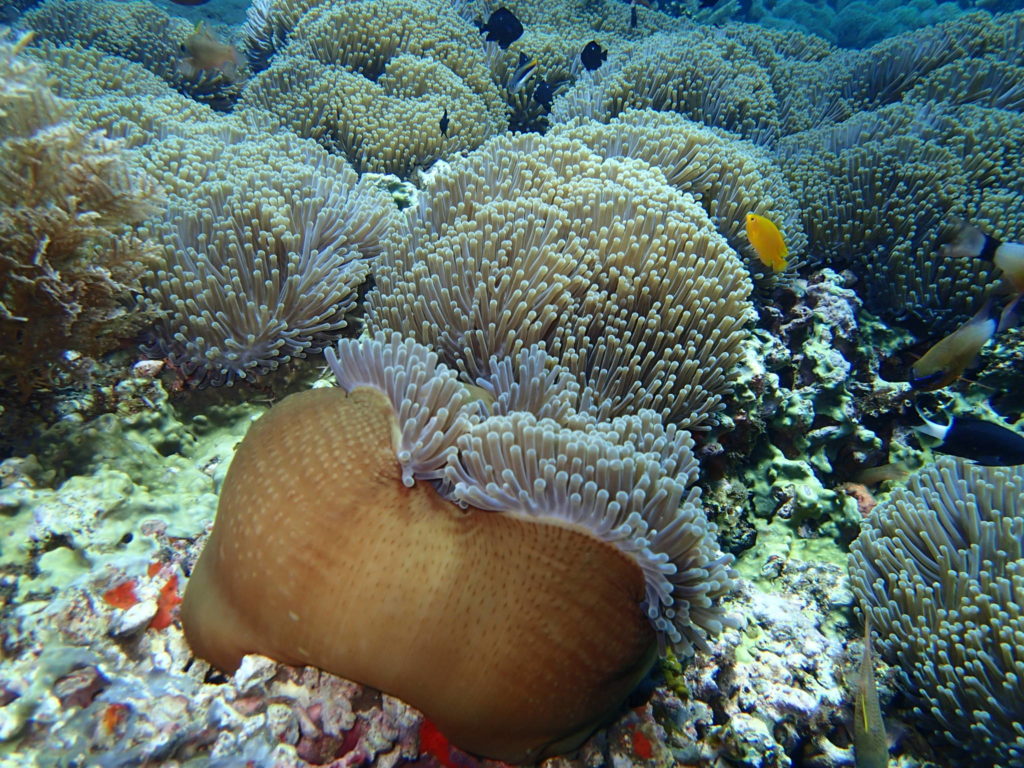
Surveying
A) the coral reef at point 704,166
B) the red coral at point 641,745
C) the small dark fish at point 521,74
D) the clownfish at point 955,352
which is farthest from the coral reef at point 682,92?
the red coral at point 641,745

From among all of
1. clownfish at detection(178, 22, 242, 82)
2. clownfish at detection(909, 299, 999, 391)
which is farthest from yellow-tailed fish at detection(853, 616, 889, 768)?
clownfish at detection(178, 22, 242, 82)

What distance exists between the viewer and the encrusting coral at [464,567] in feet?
5.15

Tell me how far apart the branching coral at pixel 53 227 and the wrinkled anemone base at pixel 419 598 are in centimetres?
88

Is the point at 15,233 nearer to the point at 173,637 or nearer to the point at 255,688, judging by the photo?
the point at 173,637

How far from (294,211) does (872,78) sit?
5953mm

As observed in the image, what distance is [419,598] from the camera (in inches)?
61.7

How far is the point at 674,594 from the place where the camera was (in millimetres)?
1767

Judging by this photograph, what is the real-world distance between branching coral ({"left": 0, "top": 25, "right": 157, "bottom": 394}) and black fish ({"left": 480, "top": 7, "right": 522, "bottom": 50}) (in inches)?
174

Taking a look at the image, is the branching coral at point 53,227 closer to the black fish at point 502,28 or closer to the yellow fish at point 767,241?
the yellow fish at point 767,241

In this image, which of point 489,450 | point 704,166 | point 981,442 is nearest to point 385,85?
point 704,166

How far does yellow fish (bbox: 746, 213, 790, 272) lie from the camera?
306 centimetres

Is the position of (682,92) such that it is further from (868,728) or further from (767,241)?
(868,728)

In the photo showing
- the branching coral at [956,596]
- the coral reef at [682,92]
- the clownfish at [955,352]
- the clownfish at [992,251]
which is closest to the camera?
the branching coral at [956,596]

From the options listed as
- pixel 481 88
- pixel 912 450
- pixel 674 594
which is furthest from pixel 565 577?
pixel 481 88
